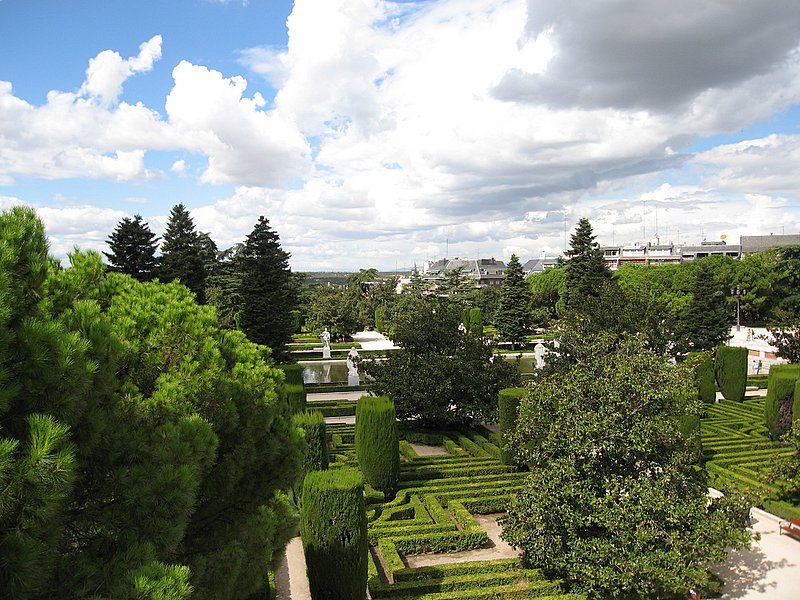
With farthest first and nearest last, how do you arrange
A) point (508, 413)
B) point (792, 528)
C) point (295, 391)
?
point (295, 391) → point (508, 413) → point (792, 528)

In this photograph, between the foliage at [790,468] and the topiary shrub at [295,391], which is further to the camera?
the topiary shrub at [295,391]

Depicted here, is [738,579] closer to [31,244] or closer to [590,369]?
[590,369]

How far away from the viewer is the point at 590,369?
10.2 metres

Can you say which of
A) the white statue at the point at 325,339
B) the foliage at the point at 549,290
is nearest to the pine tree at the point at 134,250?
the white statue at the point at 325,339

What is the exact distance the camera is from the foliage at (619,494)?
8.41 meters

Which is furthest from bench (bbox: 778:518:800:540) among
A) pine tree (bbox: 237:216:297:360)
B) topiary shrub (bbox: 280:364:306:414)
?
pine tree (bbox: 237:216:297:360)

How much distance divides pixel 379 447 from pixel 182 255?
28906mm

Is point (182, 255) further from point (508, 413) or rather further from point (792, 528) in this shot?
point (792, 528)

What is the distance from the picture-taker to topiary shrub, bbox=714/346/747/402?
22859 millimetres

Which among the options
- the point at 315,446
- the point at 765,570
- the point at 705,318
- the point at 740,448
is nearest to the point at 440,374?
the point at 315,446

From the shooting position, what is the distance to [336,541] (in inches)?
333

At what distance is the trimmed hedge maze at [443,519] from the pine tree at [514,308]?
88.6 ft

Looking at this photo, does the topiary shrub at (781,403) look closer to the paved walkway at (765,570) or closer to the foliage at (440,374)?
the paved walkway at (765,570)

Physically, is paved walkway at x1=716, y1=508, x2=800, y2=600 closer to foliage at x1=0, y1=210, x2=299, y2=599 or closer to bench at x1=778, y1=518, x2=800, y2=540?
bench at x1=778, y1=518, x2=800, y2=540
